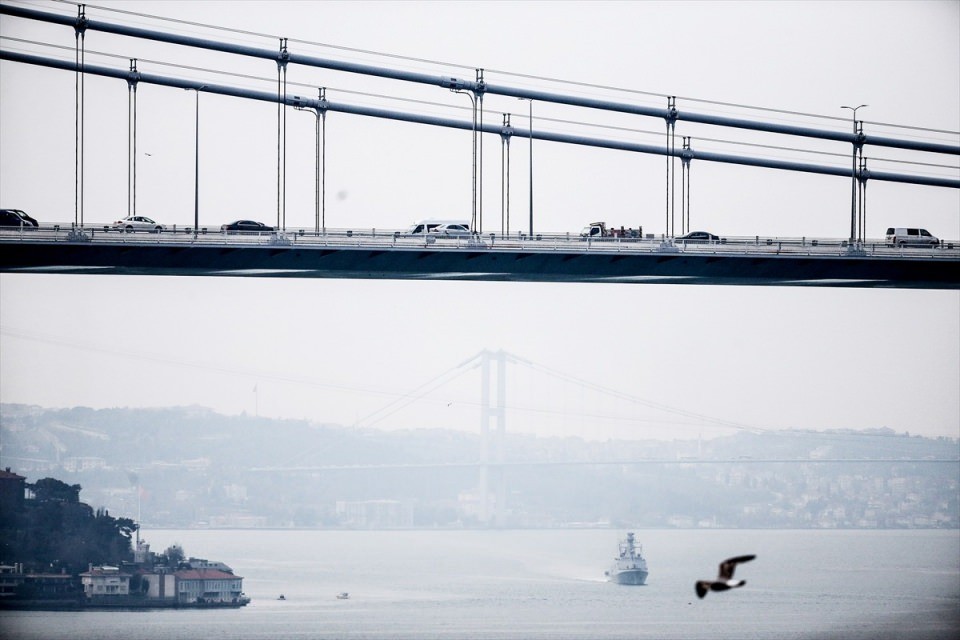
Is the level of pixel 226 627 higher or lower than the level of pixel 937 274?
lower

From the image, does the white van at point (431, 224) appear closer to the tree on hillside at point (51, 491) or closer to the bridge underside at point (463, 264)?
the bridge underside at point (463, 264)

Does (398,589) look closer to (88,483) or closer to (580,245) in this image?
(88,483)

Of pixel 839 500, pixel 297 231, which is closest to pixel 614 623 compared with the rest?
pixel 297 231

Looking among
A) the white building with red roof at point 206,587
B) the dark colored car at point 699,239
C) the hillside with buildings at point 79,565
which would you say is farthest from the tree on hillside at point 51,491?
the dark colored car at point 699,239

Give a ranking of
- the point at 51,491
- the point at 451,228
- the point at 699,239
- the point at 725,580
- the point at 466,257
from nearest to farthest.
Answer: the point at 725,580 → the point at 466,257 → the point at 699,239 → the point at 451,228 → the point at 51,491

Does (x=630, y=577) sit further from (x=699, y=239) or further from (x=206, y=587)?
(x=699, y=239)

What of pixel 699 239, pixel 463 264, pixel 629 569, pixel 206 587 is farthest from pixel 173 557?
pixel 699 239

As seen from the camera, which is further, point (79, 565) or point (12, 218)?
point (79, 565)
